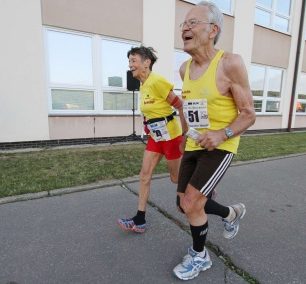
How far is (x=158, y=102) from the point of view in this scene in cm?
288

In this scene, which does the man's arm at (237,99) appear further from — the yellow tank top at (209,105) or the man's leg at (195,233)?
the man's leg at (195,233)

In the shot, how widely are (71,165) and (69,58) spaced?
3.69m

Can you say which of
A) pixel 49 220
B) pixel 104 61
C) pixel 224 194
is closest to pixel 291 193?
pixel 224 194

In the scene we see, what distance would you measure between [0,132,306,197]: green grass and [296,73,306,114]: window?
6.96m

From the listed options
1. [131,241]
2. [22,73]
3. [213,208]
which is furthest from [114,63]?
[213,208]

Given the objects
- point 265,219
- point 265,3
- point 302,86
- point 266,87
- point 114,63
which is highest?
point 265,3

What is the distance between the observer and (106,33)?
792cm

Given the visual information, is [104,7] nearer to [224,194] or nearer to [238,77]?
[224,194]

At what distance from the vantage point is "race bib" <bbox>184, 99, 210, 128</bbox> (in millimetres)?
2088

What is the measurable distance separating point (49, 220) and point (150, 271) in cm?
149

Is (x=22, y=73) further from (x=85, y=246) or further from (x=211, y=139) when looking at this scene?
(x=211, y=139)

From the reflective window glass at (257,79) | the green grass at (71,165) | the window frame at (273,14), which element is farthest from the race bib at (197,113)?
the window frame at (273,14)

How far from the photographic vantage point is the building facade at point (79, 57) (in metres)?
6.89

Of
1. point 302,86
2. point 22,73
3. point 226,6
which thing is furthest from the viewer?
point 302,86
